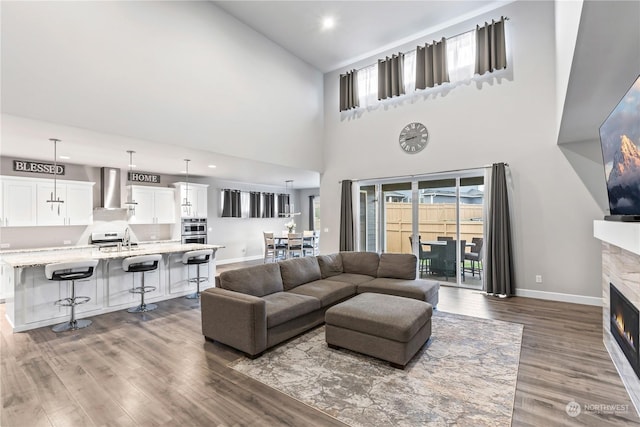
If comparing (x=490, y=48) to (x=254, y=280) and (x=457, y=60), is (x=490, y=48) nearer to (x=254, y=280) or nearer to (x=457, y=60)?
(x=457, y=60)

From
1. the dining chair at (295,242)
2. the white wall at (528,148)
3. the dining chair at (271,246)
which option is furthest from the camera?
the dining chair at (271,246)

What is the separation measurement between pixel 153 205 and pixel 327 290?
5570 mm

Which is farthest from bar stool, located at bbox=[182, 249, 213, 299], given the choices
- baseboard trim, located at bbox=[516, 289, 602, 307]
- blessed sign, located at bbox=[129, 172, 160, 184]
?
baseboard trim, located at bbox=[516, 289, 602, 307]

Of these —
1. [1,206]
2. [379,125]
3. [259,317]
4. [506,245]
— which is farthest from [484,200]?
[1,206]

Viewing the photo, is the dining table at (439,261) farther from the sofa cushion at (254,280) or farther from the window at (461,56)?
the sofa cushion at (254,280)

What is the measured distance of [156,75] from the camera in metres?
4.44

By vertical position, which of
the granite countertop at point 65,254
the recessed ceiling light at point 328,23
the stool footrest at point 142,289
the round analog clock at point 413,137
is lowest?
the stool footrest at point 142,289

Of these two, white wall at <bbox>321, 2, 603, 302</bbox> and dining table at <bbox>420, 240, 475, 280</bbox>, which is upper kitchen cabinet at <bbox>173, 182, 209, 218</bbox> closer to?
white wall at <bbox>321, 2, 603, 302</bbox>

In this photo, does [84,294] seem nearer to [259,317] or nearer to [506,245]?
[259,317]

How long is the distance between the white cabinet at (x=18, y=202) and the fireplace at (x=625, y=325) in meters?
8.60

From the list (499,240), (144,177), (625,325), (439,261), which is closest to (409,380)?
(625,325)

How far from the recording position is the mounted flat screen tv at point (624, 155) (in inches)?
76.5

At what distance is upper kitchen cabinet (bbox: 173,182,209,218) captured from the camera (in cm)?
774

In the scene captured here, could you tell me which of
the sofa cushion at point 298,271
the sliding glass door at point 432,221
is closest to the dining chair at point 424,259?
the sliding glass door at point 432,221
